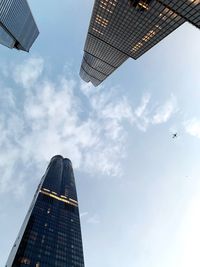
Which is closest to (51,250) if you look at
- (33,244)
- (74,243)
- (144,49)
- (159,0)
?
(33,244)

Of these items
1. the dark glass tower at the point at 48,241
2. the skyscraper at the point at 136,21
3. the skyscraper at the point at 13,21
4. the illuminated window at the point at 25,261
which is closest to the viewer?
the skyscraper at the point at 136,21

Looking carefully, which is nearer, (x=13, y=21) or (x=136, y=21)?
(x=136, y=21)

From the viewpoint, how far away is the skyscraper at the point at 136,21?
93.8m

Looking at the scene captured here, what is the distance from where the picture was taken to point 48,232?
166125mm

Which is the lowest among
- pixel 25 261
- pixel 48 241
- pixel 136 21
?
pixel 25 261

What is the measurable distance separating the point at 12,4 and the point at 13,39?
33226 mm

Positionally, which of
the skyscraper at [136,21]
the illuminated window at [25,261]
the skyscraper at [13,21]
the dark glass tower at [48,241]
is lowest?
the illuminated window at [25,261]

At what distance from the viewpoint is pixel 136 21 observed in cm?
12650

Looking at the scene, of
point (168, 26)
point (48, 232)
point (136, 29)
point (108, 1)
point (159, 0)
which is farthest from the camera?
point (48, 232)

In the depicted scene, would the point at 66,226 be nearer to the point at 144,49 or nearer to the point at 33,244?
the point at 33,244

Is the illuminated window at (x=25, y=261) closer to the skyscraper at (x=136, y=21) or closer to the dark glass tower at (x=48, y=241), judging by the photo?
the dark glass tower at (x=48, y=241)

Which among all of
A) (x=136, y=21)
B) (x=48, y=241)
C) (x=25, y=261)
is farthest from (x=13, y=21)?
(x=25, y=261)

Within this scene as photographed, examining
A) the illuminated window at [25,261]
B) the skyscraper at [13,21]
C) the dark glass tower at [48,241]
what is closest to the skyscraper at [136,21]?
the skyscraper at [13,21]

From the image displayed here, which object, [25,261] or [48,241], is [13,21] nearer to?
[48,241]
